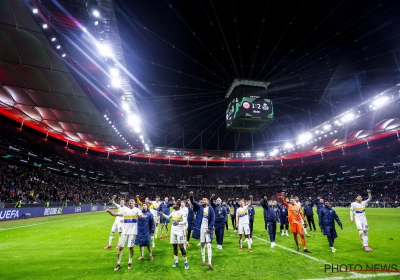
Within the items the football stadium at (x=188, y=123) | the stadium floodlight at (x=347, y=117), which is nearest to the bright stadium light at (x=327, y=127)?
the football stadium at (x=188, y=123)

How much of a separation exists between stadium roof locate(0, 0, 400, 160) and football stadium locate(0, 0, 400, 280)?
0.13 metres

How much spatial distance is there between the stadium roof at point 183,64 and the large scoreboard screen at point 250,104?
139 cm

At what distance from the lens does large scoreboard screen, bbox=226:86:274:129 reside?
2325cm

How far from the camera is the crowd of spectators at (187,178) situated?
1350 inches

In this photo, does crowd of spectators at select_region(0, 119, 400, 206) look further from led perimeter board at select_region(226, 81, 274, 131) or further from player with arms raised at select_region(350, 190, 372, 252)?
player with arms raised at select_region(350, 190, 372, 252)

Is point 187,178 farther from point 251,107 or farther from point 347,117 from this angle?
point 251,107

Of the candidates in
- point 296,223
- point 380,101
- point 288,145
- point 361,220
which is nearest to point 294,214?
point 296,223

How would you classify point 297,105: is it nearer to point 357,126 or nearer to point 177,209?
point 357,126

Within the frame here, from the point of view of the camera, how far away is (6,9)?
45.9 feet

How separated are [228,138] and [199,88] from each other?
84.2ft

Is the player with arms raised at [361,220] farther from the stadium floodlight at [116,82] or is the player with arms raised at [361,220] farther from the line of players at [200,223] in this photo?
the stadium floodlight at [116,82]

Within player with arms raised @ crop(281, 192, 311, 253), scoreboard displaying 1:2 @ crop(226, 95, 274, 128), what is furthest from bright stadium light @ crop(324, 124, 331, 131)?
player with arms raised @ crop(281, 192, 311, 253)

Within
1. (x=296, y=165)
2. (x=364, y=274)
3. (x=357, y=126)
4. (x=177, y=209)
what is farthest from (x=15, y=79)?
(x=296, y=165)

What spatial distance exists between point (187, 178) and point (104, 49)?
189 ft
